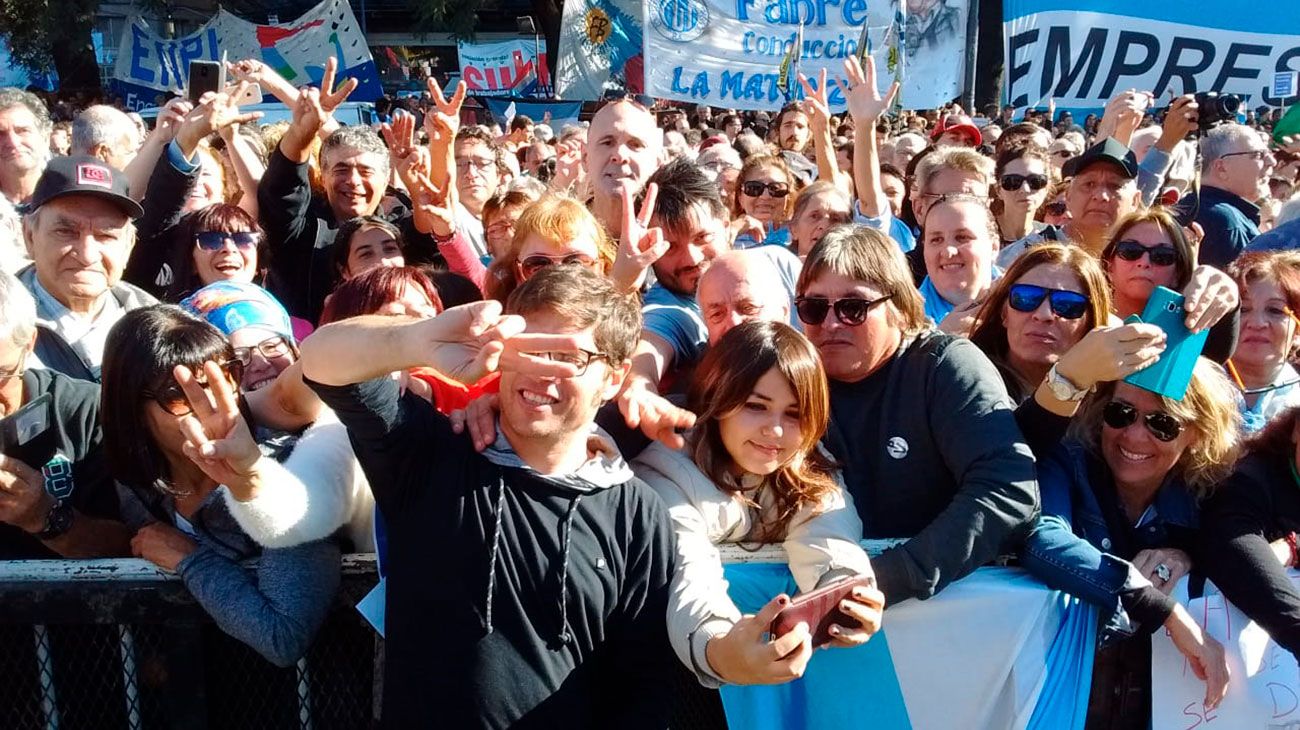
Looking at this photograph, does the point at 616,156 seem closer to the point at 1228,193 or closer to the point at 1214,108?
the point at 1214,108

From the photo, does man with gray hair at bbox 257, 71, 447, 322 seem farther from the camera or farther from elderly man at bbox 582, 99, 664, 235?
the camera

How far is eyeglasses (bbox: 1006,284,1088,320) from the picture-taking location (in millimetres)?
2906

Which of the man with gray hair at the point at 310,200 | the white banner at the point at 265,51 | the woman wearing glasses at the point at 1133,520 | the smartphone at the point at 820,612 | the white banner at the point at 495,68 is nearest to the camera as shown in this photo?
the smartphone at the point at 820,612

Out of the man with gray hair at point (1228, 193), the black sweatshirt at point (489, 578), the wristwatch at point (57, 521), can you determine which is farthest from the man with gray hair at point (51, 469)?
the man with gray hair at point (1228, 193)

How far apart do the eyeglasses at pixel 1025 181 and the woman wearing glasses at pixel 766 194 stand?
1.02 meters

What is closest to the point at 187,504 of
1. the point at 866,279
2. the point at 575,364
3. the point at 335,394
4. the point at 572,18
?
the point at 335,394

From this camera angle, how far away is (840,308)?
265 cm

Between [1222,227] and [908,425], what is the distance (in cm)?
371

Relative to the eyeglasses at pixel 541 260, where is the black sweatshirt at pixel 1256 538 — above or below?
below

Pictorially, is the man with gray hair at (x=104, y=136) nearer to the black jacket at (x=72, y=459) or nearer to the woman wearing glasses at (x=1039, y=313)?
the black jacket at (x=72, y=459)

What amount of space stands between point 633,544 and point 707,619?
21cm

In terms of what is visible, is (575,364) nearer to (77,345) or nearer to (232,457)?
(232,457)

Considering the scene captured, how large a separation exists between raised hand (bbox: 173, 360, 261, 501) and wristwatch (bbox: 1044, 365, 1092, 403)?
1700 mm

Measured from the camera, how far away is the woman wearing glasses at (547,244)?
3.08 meters
